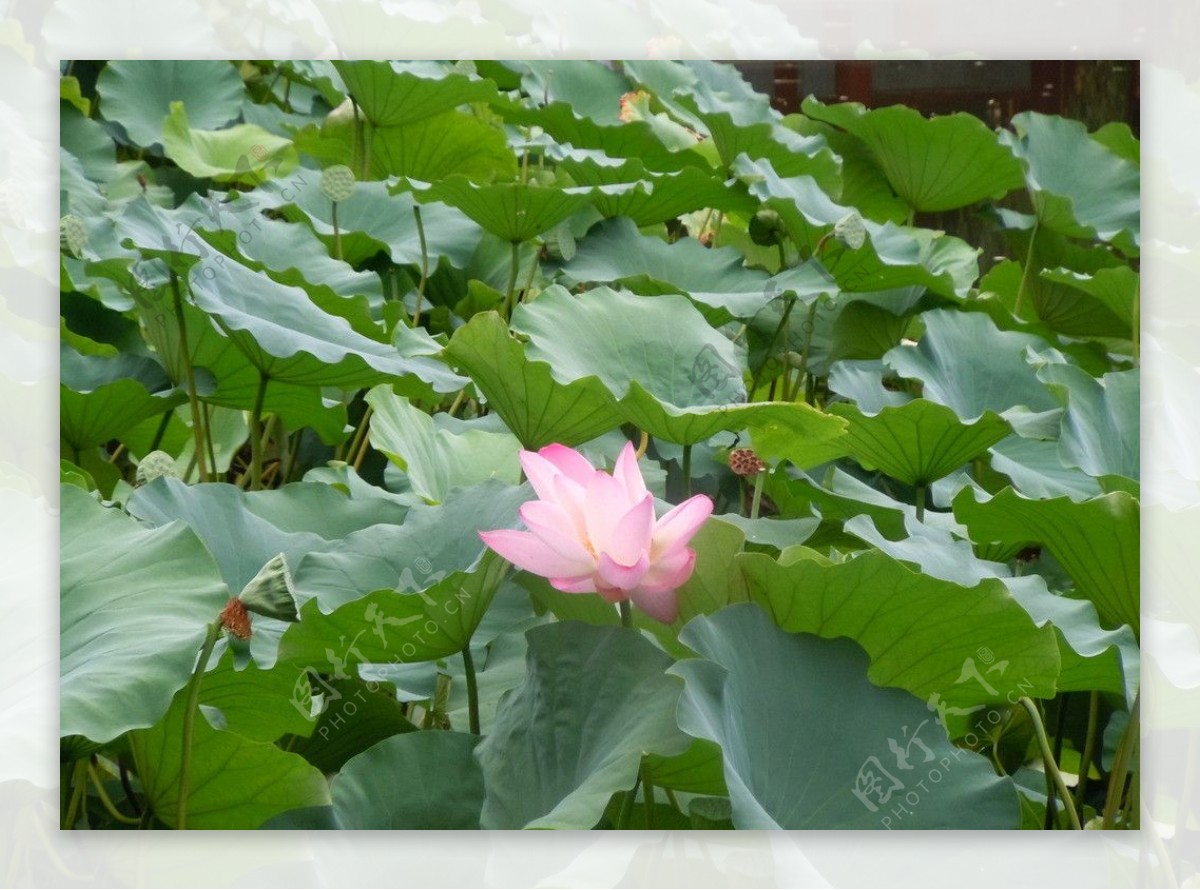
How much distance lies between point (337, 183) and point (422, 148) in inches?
6.0

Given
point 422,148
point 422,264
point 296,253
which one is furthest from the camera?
point 422,148

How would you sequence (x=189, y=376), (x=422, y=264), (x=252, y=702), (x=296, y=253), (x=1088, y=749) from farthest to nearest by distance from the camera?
(x=422, y=264)
(x=296, y=253)
(x=189, y=376)
(x=1088, y=749)
(x=252, y=702)

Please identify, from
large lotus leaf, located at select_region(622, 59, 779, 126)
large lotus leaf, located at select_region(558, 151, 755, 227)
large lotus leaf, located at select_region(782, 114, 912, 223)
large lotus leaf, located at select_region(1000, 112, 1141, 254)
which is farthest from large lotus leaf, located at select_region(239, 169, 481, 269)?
large lotus leaf, located at select_region(1000, 112, 1141, 254)

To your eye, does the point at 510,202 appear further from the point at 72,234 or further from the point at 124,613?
the point at 124,613

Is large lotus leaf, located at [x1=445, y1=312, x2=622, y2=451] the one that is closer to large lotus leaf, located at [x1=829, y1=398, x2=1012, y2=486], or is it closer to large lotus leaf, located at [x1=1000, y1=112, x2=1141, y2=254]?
large lotus leaf, located at [x1=829, y1=398, x2=1012, y2=486]

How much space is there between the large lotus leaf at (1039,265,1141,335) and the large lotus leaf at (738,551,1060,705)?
0.50 meters

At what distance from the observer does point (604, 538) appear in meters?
0.75

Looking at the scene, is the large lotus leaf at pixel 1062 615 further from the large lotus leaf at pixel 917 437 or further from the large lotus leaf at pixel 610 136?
the large lotus leaf at pixel 610 136

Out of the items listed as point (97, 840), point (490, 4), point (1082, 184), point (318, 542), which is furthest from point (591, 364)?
point (1082, 184)

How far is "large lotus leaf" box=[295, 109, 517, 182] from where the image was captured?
1.40m

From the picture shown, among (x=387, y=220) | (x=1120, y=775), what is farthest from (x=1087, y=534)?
(x=387, y=220)

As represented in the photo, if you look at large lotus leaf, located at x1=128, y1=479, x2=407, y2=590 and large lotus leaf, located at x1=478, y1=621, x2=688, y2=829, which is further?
large lotus leaf, located at x1=128, y1=479, x2=407, y2=590

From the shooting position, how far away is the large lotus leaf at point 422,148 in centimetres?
140

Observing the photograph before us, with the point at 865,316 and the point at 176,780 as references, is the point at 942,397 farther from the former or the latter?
the point at 176,780
